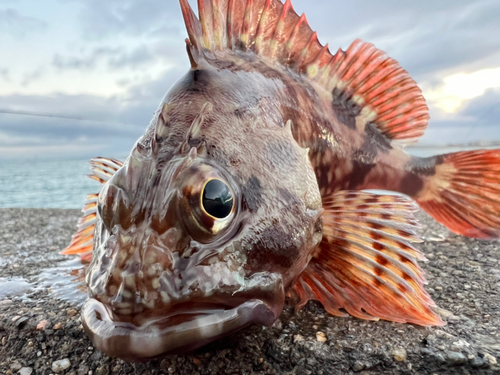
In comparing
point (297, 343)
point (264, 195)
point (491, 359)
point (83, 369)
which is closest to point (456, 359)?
point (491, 359)

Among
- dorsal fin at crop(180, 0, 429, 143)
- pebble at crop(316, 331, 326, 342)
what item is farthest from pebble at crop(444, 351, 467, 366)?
dorsal fin at crop(180, 0, 429, 143)

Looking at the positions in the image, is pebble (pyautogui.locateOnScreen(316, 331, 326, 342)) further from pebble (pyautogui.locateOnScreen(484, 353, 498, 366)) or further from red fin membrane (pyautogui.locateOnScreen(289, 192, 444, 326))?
pebble (pyautogui.locateOnScreen(484, 353, 498, 366))

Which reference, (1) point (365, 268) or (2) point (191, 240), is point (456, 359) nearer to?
(1) point (365, 268)

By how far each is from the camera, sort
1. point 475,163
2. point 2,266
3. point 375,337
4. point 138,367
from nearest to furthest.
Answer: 1. point 138,367
2. point 375,337
3. point 2,266
4. point 475,163

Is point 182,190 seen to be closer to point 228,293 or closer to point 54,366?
point 228,293

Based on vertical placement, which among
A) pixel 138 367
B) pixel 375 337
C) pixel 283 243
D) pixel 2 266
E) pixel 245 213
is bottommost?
pixel 2 266

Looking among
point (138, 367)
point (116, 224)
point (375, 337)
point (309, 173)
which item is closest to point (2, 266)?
point (138, 367)

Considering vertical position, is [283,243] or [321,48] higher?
[321,48]
